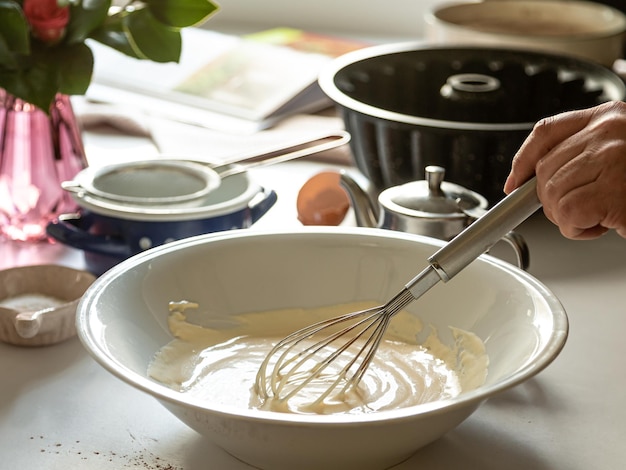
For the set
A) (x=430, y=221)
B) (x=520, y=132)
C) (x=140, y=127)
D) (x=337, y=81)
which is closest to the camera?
(x=430, y=221)

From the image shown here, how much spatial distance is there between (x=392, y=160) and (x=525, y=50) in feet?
0.92

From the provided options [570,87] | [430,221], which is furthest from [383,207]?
[570,87]

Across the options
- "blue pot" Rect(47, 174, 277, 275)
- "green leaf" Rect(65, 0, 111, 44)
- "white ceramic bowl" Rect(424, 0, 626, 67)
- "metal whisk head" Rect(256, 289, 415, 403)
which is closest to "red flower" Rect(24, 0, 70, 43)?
"green leaf" Rect(65, 0, 111, 44)

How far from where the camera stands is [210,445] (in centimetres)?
67

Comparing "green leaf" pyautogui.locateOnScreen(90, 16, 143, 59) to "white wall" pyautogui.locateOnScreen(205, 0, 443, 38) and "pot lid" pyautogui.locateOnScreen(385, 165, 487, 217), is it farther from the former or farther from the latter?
"white wall" pyautogui.locateOnScreen(205, 0, 443, 38)

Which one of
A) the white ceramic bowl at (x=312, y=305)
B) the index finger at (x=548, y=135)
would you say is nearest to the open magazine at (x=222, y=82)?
the white ceramic bowl at (x=312, y=305)

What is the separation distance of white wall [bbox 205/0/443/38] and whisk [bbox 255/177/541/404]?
126 cm

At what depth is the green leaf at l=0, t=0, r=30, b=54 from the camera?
0.84m

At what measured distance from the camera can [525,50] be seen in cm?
118

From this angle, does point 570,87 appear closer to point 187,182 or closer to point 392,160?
point 392,160

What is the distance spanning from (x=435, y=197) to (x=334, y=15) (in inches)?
44.6

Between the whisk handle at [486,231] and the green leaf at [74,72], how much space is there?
0.40m

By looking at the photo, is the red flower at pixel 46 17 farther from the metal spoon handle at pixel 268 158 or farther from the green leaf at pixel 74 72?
the metal spoon handle at pixel 268 158

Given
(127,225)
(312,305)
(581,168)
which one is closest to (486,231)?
(581,168)
